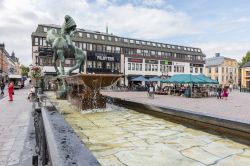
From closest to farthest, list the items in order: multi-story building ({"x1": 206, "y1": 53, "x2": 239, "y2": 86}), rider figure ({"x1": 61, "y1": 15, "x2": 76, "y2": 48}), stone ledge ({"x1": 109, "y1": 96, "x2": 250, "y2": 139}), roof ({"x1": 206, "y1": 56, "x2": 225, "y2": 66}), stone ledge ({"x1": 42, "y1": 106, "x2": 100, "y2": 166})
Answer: stone ledge ({"x1": 42, "y1": 106, "x2": 100, "y2": 166}) < stone ledge ({"x1": 109, "y1": 96, "x2": 250, "y2": 139}) < rider figure ({"x1": 61, "y1": 15, "x2": 76, "y2": 48}) < multi-story building ({"x1": 206, "y1": 53, "x2": 239, "y2": 86}) < roof ({"x1": 206, "y1": 56, "x2": 225, "y2": 66})

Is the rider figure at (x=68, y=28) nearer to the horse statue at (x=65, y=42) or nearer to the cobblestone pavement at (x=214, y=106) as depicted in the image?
the horse statue at (x=65, y=42)

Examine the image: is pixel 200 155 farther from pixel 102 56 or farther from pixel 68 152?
pixel 102 56

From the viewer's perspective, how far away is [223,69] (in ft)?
250

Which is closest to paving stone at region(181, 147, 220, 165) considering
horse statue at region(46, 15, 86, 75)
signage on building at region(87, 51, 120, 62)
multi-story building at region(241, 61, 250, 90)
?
horse statue at region(46, 15, 86, 75)

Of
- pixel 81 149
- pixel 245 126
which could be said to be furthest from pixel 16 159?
A: pixel 245 126

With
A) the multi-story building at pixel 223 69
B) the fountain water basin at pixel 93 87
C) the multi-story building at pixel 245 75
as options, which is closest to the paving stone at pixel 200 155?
the fountain water basin at pixel 93 87

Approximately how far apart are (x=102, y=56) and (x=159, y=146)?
47.0m

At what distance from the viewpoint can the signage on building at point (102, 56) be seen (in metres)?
48.9

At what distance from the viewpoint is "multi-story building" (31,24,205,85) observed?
143 feet

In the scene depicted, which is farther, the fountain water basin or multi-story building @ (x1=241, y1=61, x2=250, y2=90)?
multi-story building @ (x1=241, y1=61, x2=250, y2=90)

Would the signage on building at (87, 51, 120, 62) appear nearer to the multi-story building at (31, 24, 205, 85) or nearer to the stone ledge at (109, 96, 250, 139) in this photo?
the multi-story building at (31, 24, 205, 85)

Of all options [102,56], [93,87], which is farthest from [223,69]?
[93,87]

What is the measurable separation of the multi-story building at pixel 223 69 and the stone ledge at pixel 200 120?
73.3 m

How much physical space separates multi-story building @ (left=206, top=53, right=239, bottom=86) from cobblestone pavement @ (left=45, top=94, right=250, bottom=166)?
7512 centimetres
